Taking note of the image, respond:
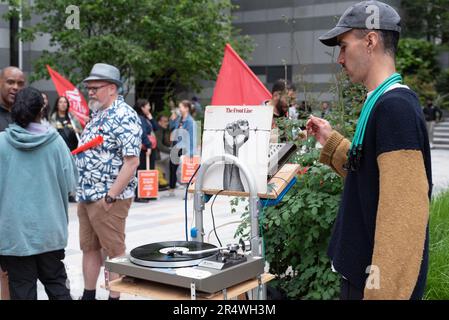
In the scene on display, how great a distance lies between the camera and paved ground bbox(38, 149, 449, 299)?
5973 mm

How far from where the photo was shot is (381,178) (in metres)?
1.81

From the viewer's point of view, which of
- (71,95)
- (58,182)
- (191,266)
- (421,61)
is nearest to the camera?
(191,266)

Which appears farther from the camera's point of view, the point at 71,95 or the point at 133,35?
the point at 133,35

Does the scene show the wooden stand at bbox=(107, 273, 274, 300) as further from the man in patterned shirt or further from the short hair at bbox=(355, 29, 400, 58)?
the man in patterned shirt

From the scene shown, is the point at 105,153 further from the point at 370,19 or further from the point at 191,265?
the point at 370,19

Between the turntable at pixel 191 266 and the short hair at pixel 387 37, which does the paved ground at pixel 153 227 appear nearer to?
the turntable at pixel 191 266

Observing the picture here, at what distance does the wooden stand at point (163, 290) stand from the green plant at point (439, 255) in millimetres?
2183

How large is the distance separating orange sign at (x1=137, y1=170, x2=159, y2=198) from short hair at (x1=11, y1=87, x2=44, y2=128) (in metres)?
5.79

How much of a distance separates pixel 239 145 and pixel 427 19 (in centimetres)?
3031

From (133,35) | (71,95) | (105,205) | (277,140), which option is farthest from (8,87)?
(133,35)

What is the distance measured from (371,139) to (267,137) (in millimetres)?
1044

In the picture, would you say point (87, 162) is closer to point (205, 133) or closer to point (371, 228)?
point (205, 133)

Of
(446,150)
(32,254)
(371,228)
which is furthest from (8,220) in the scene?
(446,150)

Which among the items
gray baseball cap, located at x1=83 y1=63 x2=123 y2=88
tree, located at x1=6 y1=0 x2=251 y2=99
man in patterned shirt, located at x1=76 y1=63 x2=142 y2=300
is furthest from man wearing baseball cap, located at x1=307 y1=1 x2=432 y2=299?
tree, located at x1=6 y1=0 x2=251 y2=99
